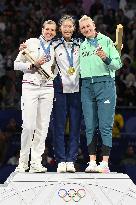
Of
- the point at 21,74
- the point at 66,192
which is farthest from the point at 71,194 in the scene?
the point at 21,74

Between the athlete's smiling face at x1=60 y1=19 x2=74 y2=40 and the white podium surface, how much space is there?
1.74m

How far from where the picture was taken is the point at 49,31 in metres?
7.97

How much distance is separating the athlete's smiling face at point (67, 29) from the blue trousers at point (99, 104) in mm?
562

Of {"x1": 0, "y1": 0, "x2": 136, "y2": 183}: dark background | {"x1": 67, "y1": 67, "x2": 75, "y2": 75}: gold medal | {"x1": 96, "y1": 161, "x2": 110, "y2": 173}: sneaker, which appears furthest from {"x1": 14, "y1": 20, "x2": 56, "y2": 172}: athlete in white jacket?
{"x1": 0, "y1": 0, "x2": 136, "y2": 183}: dark background

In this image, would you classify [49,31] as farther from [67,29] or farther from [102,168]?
[102,168]

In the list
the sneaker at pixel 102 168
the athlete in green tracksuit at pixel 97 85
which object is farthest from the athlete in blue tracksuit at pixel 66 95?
the sneaker at pixel 102 168

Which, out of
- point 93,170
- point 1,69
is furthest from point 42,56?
point 1,69

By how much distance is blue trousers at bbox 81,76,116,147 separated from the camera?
25.8 ft

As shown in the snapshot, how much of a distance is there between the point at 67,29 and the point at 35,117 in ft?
3.60

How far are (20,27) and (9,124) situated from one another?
3702 mm

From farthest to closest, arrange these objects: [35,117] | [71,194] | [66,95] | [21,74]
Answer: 1. [21,74]
2. [66,95]
3. [35,117]
4. [71,194]

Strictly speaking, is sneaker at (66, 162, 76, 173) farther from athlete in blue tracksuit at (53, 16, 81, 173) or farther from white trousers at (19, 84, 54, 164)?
white trousers at (19, 84, 54, 164)

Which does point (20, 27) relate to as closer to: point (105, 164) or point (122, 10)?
point (122, 10)

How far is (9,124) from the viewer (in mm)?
12516
